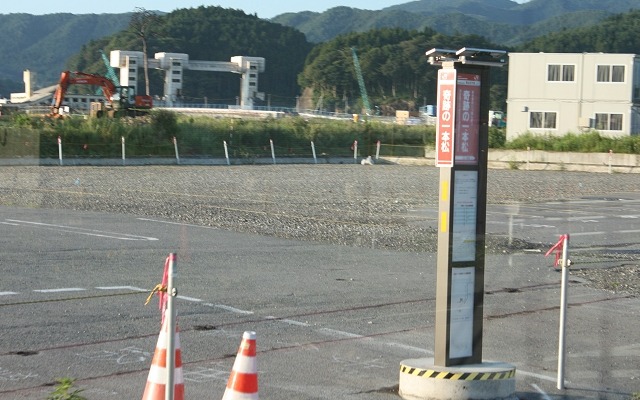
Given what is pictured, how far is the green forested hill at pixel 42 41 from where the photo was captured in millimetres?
101438

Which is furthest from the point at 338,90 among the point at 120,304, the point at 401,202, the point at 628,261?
the point at 120,304

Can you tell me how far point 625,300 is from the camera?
13.0 meters

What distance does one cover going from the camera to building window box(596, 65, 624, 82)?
56.0 metres

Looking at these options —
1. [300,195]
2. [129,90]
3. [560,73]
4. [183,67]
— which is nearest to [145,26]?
[183,67]

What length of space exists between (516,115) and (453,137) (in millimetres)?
53756

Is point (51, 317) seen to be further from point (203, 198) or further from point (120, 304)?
point (203, 198)

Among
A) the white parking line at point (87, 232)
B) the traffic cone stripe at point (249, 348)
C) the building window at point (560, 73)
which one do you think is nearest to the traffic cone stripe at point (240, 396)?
the traffic cone stripe at point (249, 348)

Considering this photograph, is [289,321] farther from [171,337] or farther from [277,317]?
[171,337]

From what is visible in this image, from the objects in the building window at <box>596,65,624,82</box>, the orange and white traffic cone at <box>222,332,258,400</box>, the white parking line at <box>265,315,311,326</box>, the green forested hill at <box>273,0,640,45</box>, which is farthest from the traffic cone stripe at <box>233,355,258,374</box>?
the green forested hill at <box>273,0,640,45</box>

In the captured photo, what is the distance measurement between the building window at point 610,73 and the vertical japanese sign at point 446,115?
5080cm

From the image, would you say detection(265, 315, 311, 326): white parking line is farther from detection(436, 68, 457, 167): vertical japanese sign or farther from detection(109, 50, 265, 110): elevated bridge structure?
detection(109, 50, 265, 110): elevated bridge structure

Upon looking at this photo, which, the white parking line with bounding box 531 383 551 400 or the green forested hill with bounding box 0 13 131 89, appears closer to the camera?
the white parking line with bounding box 531 383 551 400

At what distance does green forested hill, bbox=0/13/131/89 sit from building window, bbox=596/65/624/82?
54.7 meters

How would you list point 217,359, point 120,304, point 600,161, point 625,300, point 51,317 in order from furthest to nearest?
point 600,161, point 625,300, point 120,304, point 51,317, point 217,359
